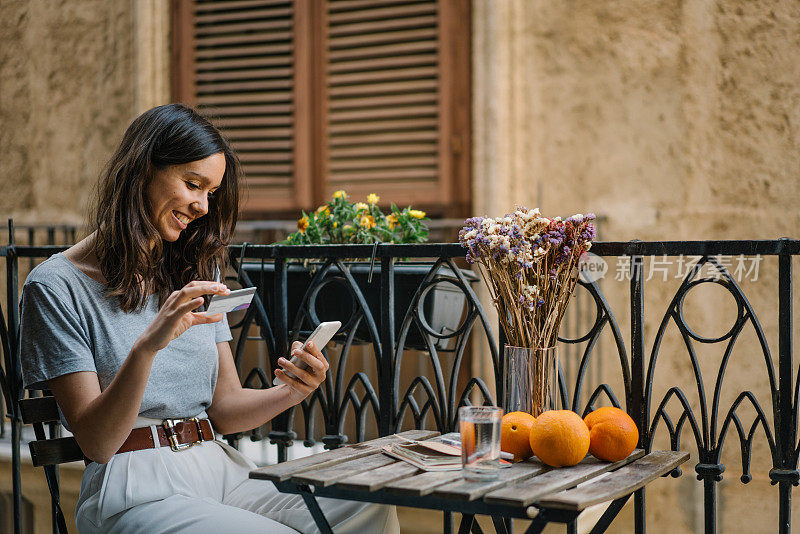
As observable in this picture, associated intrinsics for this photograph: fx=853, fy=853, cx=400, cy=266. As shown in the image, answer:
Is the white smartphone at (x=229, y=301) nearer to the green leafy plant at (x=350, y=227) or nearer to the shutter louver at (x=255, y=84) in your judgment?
the green leafy plant at (x=350, y=227)

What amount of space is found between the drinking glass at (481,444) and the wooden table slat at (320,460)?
1.07 feet

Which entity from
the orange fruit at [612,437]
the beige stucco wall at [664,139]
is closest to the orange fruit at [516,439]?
the orange fruit at [612,437]

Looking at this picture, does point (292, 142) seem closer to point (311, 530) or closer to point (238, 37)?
point (238, 37)

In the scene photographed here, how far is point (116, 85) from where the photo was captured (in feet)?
17.8

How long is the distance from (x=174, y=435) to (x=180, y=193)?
0.56m

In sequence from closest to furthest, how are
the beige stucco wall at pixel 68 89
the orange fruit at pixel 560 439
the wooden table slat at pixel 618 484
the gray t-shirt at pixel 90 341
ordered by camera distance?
1. the wooden table slat at pixel 618 484
2. the orange fruit at pixel 560 439
3. the gray t-shirt at pixel 90 341
4. the beige stucco wall at pixel 68 89

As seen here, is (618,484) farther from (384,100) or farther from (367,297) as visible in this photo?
(384,100)

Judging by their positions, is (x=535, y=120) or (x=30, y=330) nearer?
(x=30, y=330)

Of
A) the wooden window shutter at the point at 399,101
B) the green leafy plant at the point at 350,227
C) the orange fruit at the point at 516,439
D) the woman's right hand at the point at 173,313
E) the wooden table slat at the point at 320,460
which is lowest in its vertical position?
the wooden table slat at the point at 320,460

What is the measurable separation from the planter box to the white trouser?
27.1 inches

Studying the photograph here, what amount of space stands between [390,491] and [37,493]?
11.8 ft

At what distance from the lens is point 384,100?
4.88 metres

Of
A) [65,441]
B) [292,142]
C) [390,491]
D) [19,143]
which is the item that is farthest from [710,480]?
[19,143]

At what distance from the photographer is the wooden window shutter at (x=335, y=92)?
189 inches
